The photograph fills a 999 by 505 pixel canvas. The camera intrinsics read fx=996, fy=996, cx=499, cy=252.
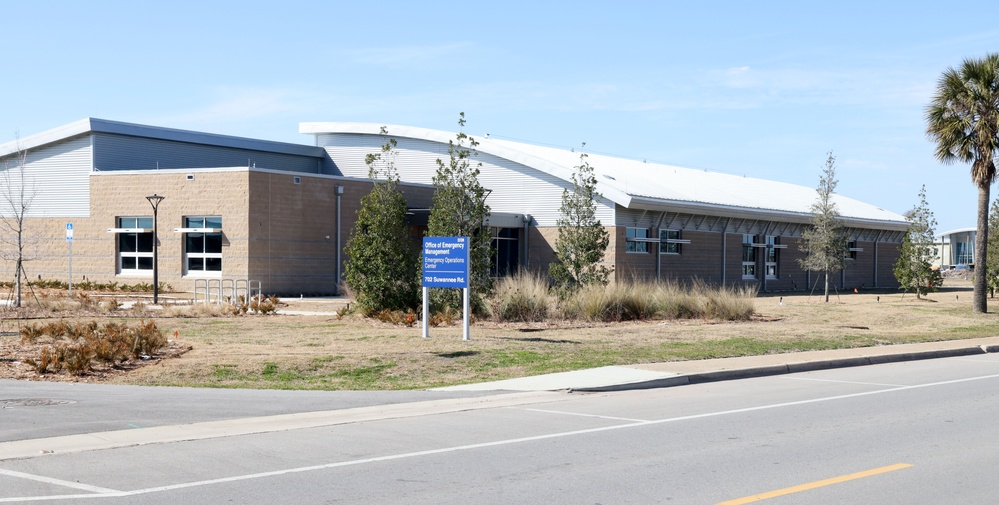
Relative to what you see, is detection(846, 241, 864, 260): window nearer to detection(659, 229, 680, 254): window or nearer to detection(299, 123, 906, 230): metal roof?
detection(299, 123, 906, 230): metal roof

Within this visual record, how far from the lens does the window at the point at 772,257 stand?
1982 inches

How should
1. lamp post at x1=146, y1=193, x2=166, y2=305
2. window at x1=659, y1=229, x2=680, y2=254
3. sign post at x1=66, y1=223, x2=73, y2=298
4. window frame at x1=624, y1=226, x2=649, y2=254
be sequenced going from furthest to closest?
1. window at x1=659, y1=229, x2=680, y2=254
2. window frame at x1=624, y1=226, x2=649, y2=254
3. sign post at x1=66, y1=223, x2=73, y2=298
4. lamp post at x1=146, y1=193, x2=166, y2=305

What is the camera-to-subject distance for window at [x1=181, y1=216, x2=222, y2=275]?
129 feet

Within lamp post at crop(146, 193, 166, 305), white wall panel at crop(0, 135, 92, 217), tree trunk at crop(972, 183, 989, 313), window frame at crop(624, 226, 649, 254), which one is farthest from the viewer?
white wall panel at crop(0, 135, 92, 217)

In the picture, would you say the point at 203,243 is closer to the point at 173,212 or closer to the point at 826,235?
the point at 173,212

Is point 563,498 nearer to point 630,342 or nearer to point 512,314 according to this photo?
point 630,342

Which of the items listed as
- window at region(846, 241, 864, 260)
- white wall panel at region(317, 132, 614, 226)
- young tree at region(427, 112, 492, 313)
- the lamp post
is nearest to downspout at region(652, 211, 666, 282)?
white wall panel at region(317, 132, 614, 226)

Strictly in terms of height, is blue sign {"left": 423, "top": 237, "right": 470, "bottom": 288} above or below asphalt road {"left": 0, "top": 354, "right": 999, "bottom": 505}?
above

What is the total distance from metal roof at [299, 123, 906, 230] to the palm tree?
39.3 ft

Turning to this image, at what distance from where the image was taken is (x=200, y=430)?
11055 millimetres

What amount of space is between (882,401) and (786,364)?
13.0 feet

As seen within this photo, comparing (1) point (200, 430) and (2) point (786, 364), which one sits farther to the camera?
(2) point (786, 364)

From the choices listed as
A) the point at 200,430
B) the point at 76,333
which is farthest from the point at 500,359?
the point at 76,333

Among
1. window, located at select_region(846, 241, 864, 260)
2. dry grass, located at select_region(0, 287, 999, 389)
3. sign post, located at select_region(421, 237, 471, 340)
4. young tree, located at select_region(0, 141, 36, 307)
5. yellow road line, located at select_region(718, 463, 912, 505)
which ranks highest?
young tree, located at select_region(0, 141, 36, 307)
